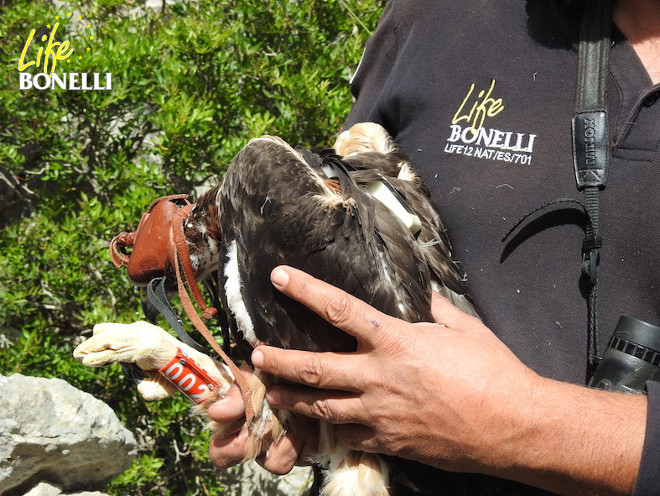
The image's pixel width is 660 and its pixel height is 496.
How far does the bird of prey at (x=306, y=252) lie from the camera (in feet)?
5.95

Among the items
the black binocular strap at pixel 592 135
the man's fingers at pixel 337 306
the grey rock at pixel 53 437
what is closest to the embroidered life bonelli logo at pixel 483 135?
the black binocular strap at pixel 592 135

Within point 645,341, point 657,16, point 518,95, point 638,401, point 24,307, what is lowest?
point 24,307

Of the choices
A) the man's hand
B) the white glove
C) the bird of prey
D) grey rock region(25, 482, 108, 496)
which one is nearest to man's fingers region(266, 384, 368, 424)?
the man's hand

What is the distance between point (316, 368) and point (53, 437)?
2.02 metres

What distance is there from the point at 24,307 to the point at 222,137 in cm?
165

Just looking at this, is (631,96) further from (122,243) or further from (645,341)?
(122,243)

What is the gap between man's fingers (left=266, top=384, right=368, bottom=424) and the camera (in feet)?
5.47

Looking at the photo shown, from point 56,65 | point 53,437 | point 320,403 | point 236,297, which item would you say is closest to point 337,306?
point 320,403

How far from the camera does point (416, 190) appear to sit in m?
2.11

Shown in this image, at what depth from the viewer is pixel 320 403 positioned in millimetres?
1722

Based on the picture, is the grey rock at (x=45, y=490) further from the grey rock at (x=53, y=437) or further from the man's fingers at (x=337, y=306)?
the man's fingers at (x=337, y=306)

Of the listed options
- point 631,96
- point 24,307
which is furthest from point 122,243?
point 24,307

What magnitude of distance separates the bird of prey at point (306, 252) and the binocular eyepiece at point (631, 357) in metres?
0.48

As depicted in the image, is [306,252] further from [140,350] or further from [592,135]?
[592,135]
